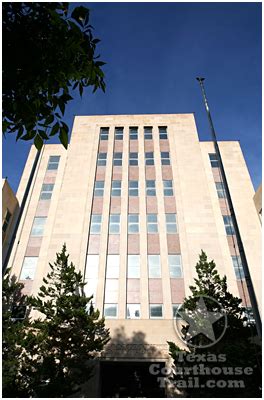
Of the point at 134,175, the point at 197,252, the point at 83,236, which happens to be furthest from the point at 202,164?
the point at 83,236

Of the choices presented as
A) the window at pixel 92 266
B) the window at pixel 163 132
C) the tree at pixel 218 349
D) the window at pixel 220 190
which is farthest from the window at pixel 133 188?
the tree at pixel 218 349

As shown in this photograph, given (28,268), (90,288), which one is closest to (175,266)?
(90,288)

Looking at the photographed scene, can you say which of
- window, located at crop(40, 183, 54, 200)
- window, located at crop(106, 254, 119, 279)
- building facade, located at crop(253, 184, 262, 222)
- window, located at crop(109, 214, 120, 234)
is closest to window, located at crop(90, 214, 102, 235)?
window, located at crop(109, 214, 120, 234)

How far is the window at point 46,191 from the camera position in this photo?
28031 millimetres

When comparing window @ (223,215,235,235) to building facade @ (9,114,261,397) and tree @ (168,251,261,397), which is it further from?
→ tree @ (168,251,261,397)

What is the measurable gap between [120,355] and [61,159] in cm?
2072

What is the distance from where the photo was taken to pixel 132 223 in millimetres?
25422

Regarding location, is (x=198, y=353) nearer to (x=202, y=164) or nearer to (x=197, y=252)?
(x=197, y=252)

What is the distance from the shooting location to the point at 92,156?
30.6 metres

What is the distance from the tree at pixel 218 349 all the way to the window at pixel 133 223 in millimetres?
7662

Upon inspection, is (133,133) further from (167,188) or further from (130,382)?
(130,382)

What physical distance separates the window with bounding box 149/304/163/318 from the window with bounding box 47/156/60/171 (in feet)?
58.4

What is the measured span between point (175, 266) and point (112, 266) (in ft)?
16.9

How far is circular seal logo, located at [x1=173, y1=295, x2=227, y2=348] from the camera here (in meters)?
15.8
